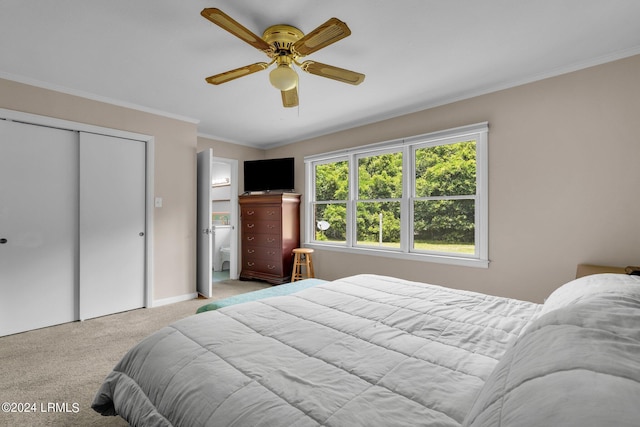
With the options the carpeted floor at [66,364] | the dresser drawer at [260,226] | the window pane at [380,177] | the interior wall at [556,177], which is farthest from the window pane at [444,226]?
the carpeted floor at [66,364]

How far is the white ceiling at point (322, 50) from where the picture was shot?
6.17ft

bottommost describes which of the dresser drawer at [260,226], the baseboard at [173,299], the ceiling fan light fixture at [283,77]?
the baseboard at [173,299]

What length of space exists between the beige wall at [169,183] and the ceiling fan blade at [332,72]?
2507mm

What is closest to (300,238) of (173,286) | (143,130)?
(173,286)

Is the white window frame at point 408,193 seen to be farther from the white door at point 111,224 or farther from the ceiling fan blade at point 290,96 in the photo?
the white door at point 111,224

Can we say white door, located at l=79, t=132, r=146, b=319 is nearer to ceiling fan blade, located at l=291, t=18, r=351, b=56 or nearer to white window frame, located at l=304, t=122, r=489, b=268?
white window frame, located at l=304, t=122, r=489, b=268

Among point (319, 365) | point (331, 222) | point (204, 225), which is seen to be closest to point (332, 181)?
point (331, 222)

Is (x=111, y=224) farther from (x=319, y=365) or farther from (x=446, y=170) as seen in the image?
(x=446, y=170)

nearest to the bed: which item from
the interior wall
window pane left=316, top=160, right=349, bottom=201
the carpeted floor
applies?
the carpeted floor

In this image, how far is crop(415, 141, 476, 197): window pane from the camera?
3381 millimetres

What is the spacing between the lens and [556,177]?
2734 millimetres

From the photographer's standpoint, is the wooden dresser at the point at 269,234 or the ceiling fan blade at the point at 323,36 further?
the wooden dresser at the point at 269,234

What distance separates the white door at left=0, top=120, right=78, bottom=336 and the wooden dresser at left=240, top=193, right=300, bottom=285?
2.41 m

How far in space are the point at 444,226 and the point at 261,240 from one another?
2874mm
